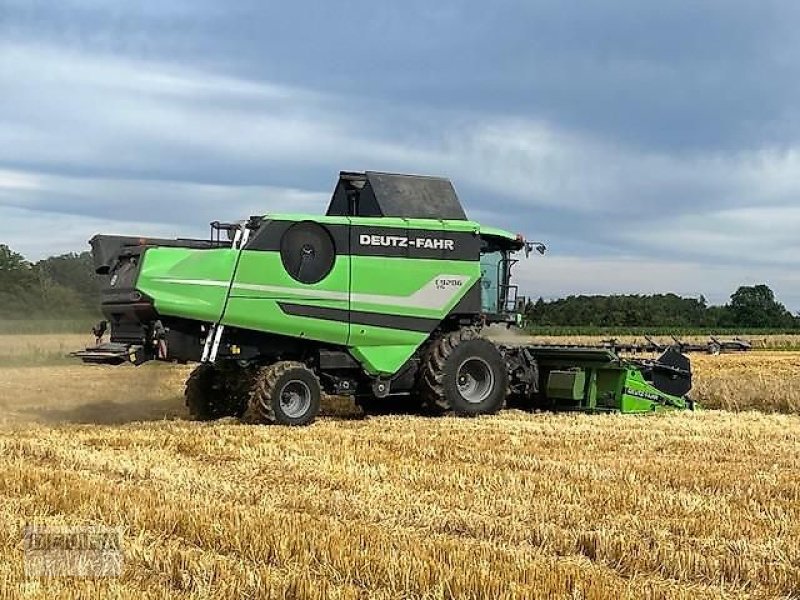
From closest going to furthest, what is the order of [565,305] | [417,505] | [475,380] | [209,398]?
[417,505] → [209,398] → [475,380] → [565,305]

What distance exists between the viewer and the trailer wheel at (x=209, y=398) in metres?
13.8

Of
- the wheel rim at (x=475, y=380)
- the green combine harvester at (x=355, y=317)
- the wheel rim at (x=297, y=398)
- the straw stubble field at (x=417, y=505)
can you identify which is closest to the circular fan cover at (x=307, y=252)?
the green combine harvester at (x=355, y=317)

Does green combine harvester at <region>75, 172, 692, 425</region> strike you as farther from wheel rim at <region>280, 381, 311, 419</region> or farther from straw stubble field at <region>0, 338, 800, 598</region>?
straw stubble field at <region>0, 338, 800, 598</region>

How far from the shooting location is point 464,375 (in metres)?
14.2

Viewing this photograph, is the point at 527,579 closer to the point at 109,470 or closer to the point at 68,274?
the point at 109,470

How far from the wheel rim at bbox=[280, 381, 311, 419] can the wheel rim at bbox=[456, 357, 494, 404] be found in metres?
2.44

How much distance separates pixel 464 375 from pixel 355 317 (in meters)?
2.00

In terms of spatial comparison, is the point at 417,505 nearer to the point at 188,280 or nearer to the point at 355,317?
the point at 188,280

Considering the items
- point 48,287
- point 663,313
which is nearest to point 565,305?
point 663,313

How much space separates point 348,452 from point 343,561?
14.2 ft

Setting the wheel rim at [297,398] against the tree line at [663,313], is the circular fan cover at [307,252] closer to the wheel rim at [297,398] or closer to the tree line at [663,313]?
the wheel rim at [297,398]

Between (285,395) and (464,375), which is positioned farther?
(464,375)

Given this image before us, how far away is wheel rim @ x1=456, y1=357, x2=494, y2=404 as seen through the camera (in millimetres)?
14141

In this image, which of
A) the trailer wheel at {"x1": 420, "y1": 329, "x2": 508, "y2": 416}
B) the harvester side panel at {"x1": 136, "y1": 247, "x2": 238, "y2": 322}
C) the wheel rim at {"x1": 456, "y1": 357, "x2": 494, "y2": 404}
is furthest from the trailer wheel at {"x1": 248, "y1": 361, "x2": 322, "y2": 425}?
the wheel rim at {"x1": 456, "y1": 357, "x2": 494, "y2": 404}
